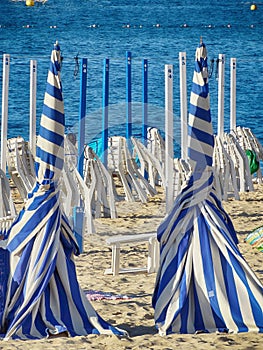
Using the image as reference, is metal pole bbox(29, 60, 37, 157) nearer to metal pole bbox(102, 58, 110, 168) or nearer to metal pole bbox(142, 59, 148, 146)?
metal pole bbox(102, 58, 110, 168)

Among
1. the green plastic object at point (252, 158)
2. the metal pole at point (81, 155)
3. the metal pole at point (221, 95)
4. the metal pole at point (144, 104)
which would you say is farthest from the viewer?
the green plastic object at point (252, 158)

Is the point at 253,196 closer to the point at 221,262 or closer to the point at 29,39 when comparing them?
the point at 221,262

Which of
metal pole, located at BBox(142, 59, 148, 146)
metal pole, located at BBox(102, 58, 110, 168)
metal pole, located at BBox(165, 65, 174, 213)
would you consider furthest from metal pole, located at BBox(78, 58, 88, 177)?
metal pole, located at BBox(142, 59, 148, 146)

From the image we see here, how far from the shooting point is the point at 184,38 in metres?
62.1

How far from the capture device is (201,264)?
5.84 meters

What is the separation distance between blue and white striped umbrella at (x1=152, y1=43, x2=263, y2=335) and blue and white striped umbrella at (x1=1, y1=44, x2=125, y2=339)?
1.42ft

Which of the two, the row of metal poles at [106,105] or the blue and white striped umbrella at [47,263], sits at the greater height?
the row of metal poles at [106,105]

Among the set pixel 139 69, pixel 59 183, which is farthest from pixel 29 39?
pixel 59 183

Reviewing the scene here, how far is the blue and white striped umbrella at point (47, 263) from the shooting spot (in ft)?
18.5

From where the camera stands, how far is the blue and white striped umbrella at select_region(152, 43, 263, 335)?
19.1 ft

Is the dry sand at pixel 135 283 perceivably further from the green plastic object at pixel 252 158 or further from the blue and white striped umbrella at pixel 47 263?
the green plastic object at pixel 252 158

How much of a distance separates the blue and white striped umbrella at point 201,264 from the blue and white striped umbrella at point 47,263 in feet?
1.42

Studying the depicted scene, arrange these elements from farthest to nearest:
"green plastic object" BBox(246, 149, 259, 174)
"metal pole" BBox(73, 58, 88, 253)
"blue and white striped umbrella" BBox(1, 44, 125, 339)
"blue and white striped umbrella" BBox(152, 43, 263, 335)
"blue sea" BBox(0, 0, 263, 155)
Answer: "blue sea" BBox(0, 0, 263, 155) < "green plastic object" BBox(246, 149, 259, 174) < "metal pole" BBox(73, 58, 88, 253) < "blue and white striped umbrella" BBox(152, 43, 263, 335) < "blue and white striped umbrella" BBox(1, 44, 125, 339)

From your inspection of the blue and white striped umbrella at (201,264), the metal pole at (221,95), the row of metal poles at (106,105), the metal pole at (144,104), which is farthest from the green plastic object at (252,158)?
the blue and white striped umbrella at (201,264)
